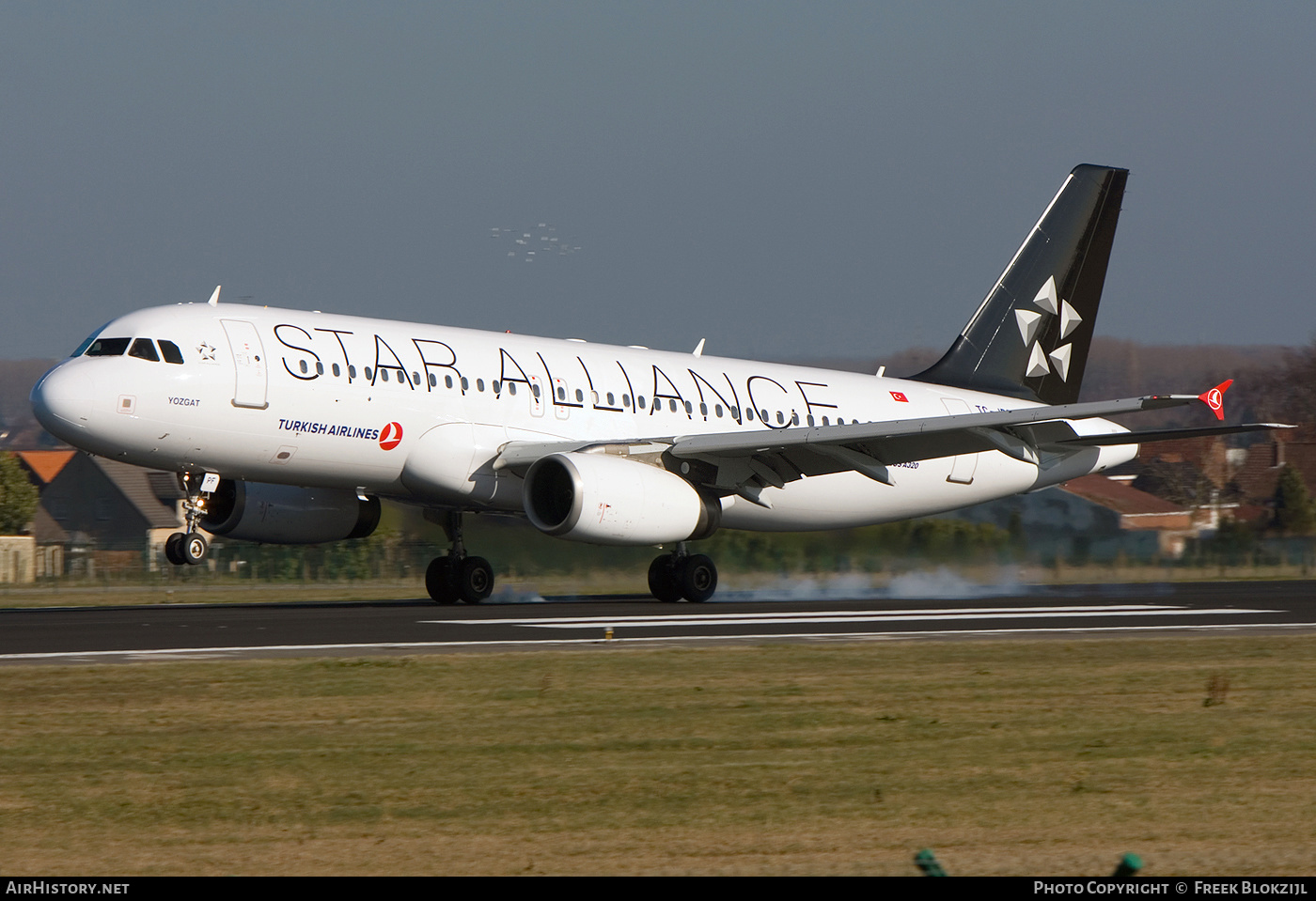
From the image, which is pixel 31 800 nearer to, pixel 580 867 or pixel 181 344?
pixel 580 867

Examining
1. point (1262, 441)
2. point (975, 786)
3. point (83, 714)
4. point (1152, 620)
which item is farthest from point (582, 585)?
point (1262, 441)

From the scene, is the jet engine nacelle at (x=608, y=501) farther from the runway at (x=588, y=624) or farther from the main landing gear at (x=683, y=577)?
the main landing gear at (x=683, y=577)

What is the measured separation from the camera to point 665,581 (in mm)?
25234

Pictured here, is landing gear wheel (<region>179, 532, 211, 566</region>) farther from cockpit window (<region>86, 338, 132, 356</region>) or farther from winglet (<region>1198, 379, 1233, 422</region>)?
winglet (<region>1198, 379, 1233, 422</region>)

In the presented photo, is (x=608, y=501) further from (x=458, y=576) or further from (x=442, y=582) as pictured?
(x=442, y=582)

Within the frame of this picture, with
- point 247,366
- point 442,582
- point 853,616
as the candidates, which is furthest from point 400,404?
point 853,616

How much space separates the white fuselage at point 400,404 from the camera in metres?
21.1

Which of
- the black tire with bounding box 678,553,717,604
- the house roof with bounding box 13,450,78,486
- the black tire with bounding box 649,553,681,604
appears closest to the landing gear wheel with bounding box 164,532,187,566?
the black tire with bounding box 649,553,681,604

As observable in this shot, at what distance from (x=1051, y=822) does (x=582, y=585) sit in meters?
21.9

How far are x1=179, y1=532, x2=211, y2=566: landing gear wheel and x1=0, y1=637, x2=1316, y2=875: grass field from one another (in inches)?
251

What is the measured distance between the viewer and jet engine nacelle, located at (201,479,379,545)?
81.9 feet

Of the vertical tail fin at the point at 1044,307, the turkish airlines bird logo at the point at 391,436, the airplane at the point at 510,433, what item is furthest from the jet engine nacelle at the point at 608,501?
the vertical tail fin at the point at 1044,307

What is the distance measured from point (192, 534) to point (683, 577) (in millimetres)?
7919

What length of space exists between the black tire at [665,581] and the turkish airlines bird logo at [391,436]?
505 centimetres
